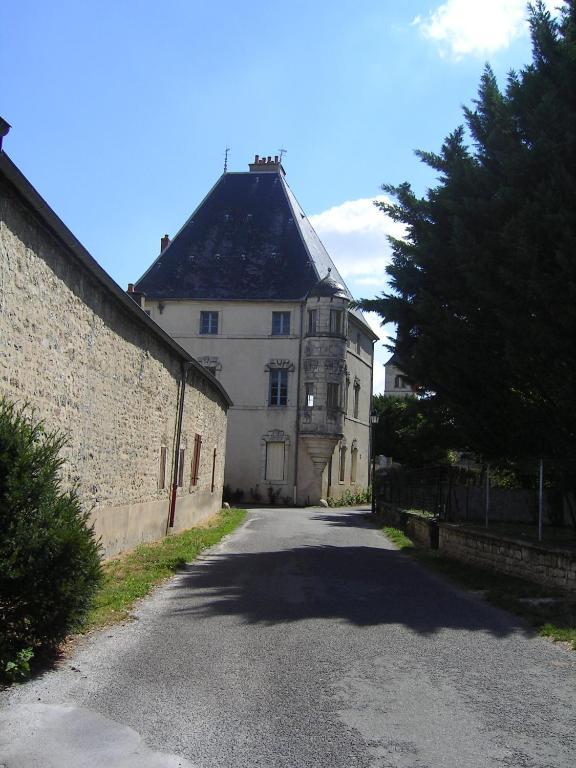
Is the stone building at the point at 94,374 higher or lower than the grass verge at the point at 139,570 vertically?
higher

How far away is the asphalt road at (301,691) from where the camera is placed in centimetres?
423

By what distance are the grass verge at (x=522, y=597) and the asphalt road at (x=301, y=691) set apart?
0.88ft

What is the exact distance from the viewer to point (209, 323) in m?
39.3

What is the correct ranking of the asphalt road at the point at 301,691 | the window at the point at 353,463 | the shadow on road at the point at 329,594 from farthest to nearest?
the window at the point at 353,463
the shadow on road at the point at 329,594
the asphalt road at the point at 301,691

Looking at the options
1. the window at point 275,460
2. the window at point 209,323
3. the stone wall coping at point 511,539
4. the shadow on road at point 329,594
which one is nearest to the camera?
the shadow on road at point 329,594

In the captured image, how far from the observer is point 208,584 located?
10.3m

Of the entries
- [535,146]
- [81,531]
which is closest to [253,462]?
[535,146]

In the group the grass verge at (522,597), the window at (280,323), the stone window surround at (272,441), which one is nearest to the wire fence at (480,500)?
the grass verge at (522,597)

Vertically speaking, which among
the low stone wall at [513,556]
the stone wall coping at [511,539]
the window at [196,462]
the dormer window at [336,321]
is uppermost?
the dormer window at [336,321]

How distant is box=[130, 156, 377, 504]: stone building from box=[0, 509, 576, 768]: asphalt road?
27.9 meters

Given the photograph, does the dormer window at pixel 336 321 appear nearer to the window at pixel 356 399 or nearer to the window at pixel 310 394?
the window at pixel 310 394

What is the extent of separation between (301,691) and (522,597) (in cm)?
534

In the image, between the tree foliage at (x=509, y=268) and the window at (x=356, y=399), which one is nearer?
the tree foliage at (x=509, y=268)

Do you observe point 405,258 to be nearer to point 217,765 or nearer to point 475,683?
point 475,683
